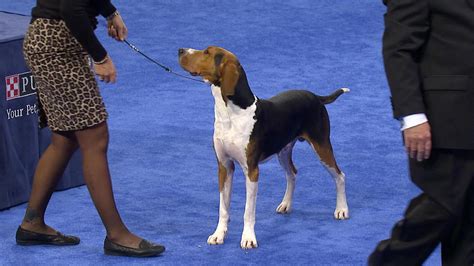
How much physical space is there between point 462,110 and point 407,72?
0.23m

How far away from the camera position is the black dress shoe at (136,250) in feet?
16.8

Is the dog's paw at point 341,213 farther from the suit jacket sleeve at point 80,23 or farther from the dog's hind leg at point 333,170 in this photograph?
the suit jacket sleeve at point 80,23

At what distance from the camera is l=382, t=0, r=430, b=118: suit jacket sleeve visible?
375cm

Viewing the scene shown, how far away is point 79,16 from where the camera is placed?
4699mm

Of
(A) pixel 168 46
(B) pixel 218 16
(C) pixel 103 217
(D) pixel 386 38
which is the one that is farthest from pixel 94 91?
(B) pixel 218 16

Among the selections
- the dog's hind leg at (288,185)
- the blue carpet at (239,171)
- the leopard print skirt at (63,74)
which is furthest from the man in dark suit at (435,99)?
the dog's hind leg at (288,185)

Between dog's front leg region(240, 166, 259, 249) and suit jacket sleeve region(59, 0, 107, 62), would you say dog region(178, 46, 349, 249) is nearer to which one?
dog's front leg region(240, 166, 259, 249)

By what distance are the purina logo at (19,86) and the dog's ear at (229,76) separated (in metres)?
1.20

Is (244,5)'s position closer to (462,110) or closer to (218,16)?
(218,16)

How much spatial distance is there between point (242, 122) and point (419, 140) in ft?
5.15

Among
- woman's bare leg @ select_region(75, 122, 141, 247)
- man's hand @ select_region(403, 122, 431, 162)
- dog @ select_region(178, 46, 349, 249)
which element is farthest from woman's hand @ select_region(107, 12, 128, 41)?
man's hand @ select_region(403, 122, 431, 162)

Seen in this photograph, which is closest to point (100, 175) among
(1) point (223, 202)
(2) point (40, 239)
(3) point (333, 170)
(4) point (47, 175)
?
(4) point (47, 175)

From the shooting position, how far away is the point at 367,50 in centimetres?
925

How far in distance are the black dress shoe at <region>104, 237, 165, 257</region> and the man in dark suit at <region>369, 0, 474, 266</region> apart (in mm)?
1565
